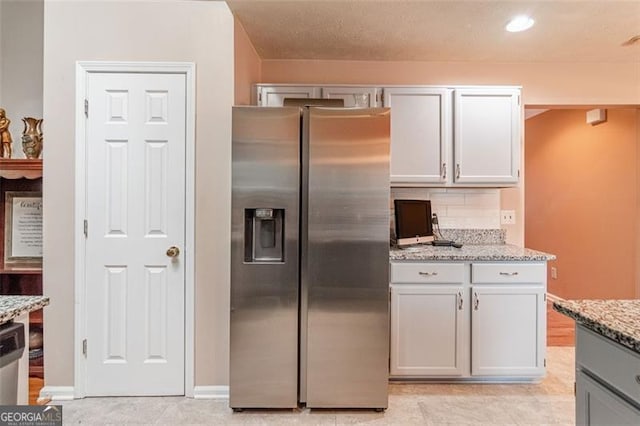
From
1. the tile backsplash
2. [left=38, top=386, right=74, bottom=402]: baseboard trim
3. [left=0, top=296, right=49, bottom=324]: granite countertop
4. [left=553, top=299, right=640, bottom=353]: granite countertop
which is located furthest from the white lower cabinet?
[left=38, top=386, right=74, bottom=402]: baseboard trim

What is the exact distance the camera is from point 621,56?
2828 millimetres

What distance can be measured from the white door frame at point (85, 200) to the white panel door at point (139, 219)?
0.04 m

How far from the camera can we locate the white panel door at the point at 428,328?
236 centimetres

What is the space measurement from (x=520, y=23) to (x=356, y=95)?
1.16 m

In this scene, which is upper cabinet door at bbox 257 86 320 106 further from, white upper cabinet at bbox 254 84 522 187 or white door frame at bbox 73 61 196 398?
white door frame at bbox 73 61 196 398

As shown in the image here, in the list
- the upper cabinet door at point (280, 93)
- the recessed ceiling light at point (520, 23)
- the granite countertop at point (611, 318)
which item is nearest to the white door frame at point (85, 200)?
the upper cabinet door at point (280, 93)

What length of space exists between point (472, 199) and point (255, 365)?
85.6 inches

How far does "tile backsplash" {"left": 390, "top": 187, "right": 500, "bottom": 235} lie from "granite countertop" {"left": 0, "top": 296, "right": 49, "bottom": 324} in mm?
2544

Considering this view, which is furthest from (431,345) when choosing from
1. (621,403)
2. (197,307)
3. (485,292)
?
(197,307)

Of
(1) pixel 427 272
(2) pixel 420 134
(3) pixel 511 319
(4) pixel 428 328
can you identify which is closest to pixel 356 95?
(2) pixel 420 134

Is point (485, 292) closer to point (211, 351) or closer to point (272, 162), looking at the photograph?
point (272, 162)

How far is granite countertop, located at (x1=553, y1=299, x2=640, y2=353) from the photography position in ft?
3.13

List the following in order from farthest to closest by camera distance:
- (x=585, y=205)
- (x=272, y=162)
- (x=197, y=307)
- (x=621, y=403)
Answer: (x=585, y=205) < (x=197, y=307) < (x=272, y=162) < (x=621, y=403)

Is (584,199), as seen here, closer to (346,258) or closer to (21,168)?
(346,258)
